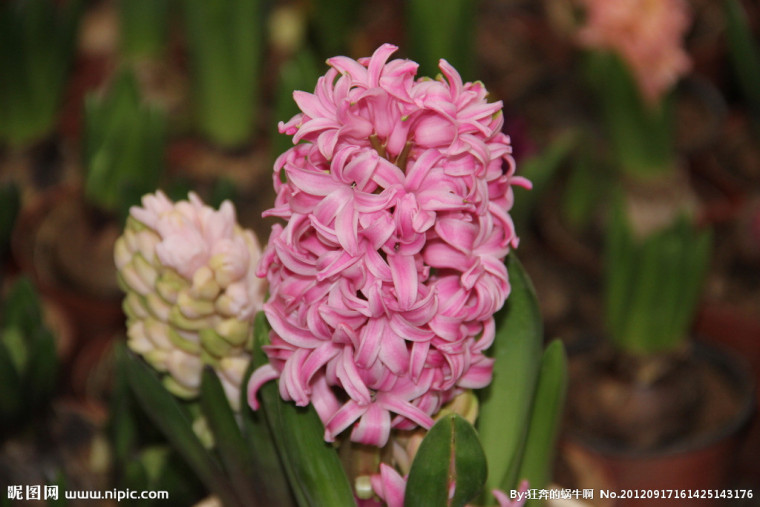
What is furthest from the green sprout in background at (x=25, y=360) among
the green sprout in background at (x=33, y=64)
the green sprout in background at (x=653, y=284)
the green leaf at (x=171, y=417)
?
the green sprout in background at (x=653, y=284)

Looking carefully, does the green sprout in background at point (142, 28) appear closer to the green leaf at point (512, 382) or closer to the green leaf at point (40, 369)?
the green leaf at point (40, 369)

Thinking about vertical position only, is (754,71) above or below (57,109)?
below

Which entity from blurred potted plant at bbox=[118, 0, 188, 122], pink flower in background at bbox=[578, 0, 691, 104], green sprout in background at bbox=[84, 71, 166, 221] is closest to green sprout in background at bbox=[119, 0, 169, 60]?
blurred potted plant at bbox=[118, 0, 188, 122]

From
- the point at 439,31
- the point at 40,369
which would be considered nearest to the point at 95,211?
the point at 40,369

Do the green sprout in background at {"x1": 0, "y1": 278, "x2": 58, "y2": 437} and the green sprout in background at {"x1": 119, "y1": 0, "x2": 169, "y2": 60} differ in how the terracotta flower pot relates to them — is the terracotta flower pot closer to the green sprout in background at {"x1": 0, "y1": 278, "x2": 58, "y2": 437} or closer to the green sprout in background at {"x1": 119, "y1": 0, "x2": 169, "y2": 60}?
the green sprout in background at {"x1": 0, "y1": 278, "x2": 58, "y2": 437}

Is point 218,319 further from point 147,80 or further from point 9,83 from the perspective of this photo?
point 147,80

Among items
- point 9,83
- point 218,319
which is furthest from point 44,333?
point 9,83
